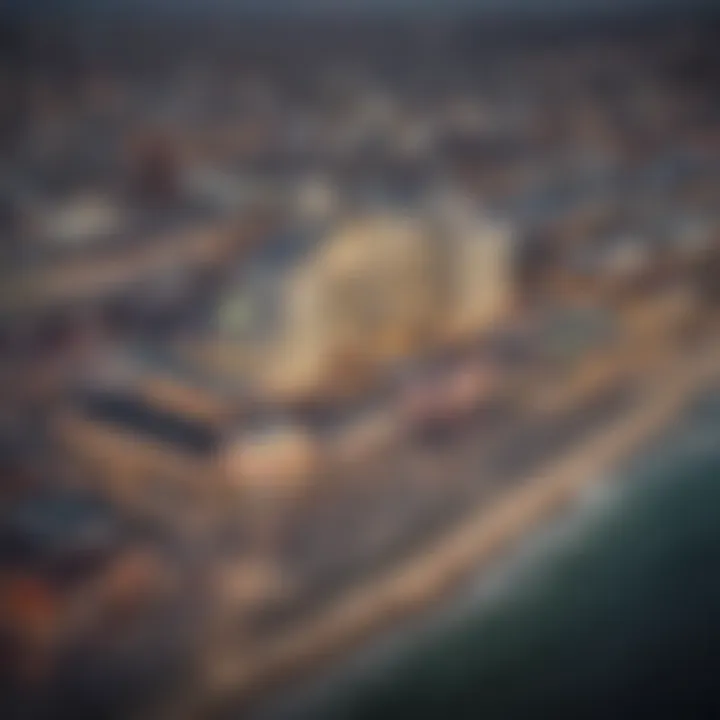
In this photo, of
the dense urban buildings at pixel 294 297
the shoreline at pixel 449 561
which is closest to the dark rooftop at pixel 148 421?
the dense urban buildings at pixel 294 297

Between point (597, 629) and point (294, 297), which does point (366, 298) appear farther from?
point (597, 629)

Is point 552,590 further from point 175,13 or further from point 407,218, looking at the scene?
point 175,13

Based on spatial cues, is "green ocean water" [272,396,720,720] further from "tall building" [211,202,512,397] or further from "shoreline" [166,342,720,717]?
"tall building" [211,202,512,397]

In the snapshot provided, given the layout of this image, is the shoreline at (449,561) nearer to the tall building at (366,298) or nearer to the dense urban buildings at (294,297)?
the dense urban buildings at (294,297)

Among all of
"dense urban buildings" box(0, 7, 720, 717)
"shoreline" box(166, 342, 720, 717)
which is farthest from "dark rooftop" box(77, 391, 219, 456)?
"shoreline" box(166, 342, 720, 717)

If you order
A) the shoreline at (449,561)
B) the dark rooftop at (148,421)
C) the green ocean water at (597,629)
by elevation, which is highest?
the dark rooftop at (148,421)

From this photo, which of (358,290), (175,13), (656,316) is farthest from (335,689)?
(175,13)

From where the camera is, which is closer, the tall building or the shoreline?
the shoreline

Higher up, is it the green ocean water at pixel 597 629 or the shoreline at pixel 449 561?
the shoreline at pixel 449 561
